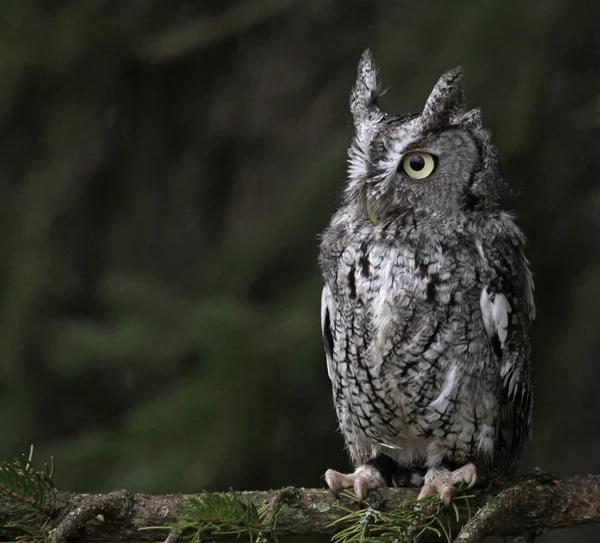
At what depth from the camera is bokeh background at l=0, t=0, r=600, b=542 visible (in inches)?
93.6

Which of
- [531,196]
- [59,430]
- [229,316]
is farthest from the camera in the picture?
[59,430]

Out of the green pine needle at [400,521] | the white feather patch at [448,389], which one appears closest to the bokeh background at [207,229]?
the white feather patch at [448,389]

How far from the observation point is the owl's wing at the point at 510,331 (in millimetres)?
2094

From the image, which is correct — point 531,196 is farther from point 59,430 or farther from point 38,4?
point 59,430

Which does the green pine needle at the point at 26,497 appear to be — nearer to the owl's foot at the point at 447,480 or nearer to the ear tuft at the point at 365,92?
the owl's foot at the point at 447,480

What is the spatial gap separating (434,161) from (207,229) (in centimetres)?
152

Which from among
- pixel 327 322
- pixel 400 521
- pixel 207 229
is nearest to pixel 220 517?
pixel 400 521

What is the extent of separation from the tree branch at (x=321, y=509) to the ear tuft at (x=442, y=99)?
874 mm

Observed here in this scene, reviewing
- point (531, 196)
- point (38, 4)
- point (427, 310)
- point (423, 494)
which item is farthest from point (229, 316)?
point (38, 4)

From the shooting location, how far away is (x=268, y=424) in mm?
2438

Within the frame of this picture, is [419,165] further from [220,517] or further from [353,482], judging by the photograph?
[220,517]

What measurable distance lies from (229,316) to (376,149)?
64cm

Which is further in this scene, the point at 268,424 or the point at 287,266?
the point at 287,266

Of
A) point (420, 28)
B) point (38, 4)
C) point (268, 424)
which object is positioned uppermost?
point (38, 4)
